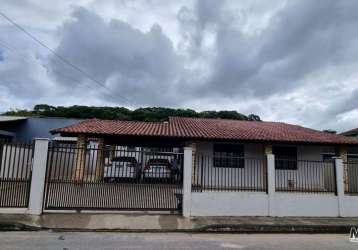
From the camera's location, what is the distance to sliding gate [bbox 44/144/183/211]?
9234 mm

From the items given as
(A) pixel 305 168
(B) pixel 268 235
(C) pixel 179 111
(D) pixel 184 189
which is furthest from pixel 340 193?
(C) pixel 179 111

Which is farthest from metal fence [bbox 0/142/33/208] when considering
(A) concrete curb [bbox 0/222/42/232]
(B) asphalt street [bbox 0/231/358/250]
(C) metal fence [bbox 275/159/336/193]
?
(C) metal fence [bbox 275/159/336/193]

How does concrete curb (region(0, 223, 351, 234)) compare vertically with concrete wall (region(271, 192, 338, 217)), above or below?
below

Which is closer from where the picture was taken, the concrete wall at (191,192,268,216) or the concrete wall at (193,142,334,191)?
the concrete wall at (191,192,268,216)

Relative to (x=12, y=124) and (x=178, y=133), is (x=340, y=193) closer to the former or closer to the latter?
(x=178, y=133)

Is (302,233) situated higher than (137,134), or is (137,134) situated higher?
(137,134)

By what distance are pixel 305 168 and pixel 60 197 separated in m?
10.3

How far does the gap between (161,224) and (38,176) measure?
13.1 ft

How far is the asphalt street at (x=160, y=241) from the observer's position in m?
6.37

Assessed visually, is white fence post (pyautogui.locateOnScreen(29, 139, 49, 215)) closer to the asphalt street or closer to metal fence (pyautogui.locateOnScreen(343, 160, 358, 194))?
the asphalt street

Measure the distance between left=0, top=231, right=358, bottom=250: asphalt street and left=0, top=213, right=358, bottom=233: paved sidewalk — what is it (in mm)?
372

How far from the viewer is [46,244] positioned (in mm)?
6355

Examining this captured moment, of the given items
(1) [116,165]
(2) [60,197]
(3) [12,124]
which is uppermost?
(3) [12,124]

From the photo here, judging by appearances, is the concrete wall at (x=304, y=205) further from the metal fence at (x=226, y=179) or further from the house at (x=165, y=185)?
the metal fence at (x=226, y=179)
